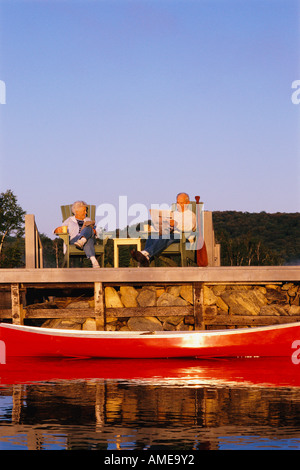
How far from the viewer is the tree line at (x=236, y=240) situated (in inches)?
1014

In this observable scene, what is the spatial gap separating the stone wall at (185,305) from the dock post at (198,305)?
0.11 metres

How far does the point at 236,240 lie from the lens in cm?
4306

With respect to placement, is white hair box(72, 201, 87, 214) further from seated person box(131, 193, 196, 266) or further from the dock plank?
seated person box(131, 193, 196, 266)

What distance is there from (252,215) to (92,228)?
62613 mm

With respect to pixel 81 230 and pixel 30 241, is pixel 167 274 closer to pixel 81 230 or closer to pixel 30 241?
pixel 81 230

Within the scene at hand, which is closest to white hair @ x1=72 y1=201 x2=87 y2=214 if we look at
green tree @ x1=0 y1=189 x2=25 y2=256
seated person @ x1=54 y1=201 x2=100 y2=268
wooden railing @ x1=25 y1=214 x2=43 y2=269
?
seated person @ x1=54 y1=201 x2=100 y2=268

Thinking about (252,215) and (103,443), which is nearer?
(103,443)

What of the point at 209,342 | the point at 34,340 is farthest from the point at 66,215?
the point at 209,342

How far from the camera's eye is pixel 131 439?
7.28m

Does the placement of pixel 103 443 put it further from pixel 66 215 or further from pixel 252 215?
pixel 252 215

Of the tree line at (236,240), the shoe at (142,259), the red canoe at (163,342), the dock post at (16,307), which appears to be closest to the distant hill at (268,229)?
the tree line at (236,240)

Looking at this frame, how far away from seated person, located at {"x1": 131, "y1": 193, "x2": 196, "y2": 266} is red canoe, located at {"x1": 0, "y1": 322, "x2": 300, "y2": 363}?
58.6 inches

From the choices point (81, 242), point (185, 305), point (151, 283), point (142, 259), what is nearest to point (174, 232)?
point (142, 259)
